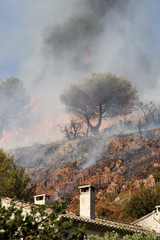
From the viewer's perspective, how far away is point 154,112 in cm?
10169

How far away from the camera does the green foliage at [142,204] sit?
5238 cm

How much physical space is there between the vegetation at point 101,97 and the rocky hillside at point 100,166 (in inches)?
354

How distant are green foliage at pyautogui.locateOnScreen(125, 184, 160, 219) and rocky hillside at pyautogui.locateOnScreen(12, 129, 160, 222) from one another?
6.21ft

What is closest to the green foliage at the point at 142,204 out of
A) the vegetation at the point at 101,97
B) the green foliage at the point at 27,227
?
the green foliage at the point at 27,227

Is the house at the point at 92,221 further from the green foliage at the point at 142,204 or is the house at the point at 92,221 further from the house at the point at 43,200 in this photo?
the green foliage at the point at 142,204

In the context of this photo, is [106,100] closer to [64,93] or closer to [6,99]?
[64,93]

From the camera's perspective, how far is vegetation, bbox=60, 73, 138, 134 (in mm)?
103438

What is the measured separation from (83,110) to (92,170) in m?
30.2

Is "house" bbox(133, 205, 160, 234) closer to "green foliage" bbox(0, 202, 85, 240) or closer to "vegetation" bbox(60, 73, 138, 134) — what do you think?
"green foliage" bbox(0, 202, 85, 240)

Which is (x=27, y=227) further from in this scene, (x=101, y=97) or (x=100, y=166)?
(x=101, y=97)

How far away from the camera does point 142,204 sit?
53.4m

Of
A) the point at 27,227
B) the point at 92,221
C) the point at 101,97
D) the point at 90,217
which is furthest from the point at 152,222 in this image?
the point at 101,97

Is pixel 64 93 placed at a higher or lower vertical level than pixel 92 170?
higher

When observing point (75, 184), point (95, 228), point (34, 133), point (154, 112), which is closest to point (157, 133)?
point (154, 112)
